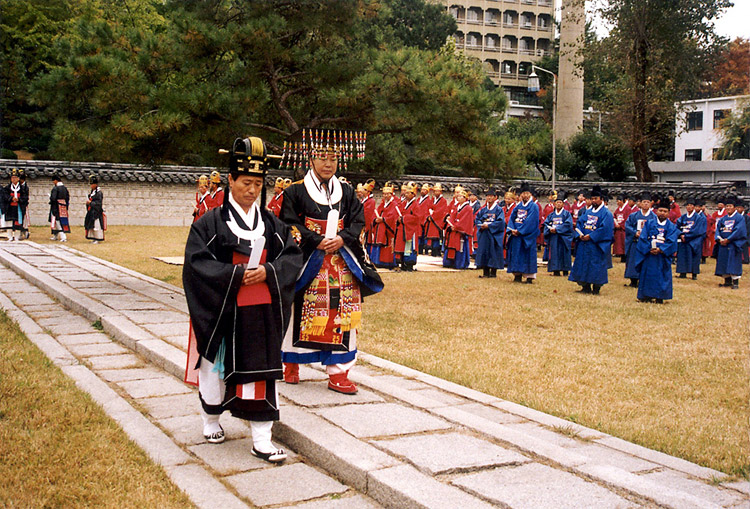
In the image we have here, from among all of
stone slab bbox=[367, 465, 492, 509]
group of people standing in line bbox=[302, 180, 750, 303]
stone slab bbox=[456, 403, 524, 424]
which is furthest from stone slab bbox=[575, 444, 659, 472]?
group of people standing in line bbox=[302, 180, 750, 303]

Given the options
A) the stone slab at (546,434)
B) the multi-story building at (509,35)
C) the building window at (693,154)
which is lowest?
the stone slab at (546,434)

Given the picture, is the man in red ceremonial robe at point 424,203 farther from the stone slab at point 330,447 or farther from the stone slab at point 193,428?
the stone slab at point 330,447

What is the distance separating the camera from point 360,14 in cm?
1063

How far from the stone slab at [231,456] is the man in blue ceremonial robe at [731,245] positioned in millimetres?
12904

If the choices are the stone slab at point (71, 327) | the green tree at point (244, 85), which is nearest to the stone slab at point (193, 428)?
the stone slab at point (71, 327)

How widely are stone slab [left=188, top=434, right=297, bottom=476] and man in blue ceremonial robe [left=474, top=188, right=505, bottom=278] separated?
10.9m

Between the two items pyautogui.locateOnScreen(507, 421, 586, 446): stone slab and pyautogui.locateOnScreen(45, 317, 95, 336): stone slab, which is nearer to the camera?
pyautogui.locateOnScreen(507, 421, 586, 446): stone slab

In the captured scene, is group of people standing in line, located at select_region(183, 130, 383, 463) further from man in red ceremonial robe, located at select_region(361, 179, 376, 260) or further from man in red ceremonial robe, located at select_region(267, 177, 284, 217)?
man in red ceremonial robe, located at select_region(361, 179, 376, 260)

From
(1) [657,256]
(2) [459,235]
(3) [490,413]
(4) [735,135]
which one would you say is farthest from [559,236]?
(4) [735,135]

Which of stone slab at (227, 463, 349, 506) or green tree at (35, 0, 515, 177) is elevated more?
green tree at (35, 0, 515, 177)

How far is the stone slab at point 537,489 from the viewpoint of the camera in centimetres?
325

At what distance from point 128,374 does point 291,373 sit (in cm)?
142

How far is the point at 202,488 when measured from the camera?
11.6ft

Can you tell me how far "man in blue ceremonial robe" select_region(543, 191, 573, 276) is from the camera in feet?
47.5
